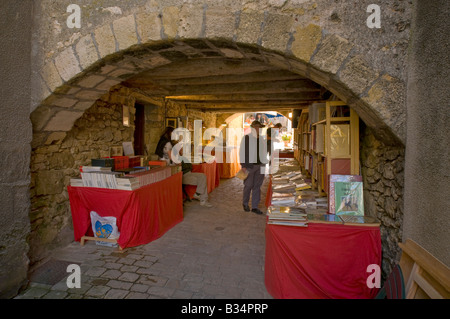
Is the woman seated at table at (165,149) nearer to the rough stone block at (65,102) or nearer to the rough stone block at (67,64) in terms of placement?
the rough stone block at (65,102)

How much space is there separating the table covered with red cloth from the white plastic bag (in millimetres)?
2111

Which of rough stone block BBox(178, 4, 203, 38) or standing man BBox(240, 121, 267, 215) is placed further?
standing man BBox(240, 121, 267, 215)

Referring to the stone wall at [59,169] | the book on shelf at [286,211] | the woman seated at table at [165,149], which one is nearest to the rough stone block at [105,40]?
the stone wall at [59,169]

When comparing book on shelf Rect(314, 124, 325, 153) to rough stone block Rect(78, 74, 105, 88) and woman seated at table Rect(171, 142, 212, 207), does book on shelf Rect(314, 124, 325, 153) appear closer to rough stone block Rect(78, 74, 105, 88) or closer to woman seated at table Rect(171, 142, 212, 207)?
rough stone block Rect(78, 74, 105, 88)

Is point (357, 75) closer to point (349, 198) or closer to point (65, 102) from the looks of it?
point (349, 198)

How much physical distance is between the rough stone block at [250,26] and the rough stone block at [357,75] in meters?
0.73

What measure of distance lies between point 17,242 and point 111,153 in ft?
6.31

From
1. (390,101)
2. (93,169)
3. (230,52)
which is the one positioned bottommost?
(93,169)

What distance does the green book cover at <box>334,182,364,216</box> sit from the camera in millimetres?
2357

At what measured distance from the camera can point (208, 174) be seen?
6.27 metres

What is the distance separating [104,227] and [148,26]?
2380 millimetres

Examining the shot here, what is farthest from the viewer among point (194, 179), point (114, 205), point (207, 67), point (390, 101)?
point (194, 179)

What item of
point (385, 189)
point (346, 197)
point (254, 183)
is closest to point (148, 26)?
point (346, 197)

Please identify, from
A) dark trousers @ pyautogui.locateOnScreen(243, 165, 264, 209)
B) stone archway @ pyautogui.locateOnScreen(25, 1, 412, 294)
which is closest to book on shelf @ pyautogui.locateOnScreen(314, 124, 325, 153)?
stone archway @ pyautogui.locateOnScreen(25, 1, 412, 294)
